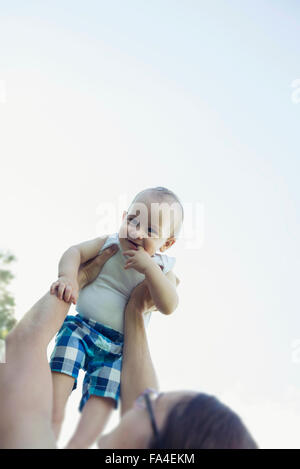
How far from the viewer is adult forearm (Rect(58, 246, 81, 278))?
1031mm

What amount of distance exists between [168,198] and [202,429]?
74cm

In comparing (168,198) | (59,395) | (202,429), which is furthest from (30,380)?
(168,198)

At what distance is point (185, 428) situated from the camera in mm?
577

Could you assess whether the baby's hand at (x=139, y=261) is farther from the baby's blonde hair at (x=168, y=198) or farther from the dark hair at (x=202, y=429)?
the dark hair at (x=202, y=429)

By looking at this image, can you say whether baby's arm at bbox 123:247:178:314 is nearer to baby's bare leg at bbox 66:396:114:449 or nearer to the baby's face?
the baby's face

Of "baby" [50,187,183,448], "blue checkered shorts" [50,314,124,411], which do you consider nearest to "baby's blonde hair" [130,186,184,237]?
"baby" [50,187,183,448]

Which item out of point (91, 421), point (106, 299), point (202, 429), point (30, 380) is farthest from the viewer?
point (106, 299)

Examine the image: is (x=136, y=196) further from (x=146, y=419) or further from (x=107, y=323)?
(x=146, y=419)

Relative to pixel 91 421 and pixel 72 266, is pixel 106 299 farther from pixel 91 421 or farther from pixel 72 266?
pixel 91 421

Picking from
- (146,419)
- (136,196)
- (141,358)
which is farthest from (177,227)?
(146,419)

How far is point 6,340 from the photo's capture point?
790mm

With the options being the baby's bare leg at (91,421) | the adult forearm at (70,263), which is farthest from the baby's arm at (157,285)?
the baby's bare leg at (91,421)

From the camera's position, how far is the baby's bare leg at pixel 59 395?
821mm
